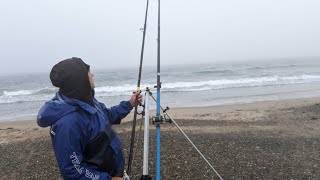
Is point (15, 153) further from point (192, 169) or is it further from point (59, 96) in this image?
point (59, 96)

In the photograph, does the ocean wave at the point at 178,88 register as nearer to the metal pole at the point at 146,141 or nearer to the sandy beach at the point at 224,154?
the sandy beach at the point at 224,154

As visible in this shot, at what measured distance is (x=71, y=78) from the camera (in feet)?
7.50

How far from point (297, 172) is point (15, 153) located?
5834 mm

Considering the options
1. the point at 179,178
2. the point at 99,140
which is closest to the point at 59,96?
the point at 99,140

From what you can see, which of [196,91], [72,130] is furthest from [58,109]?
[196,91]

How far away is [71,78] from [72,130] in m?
0.36

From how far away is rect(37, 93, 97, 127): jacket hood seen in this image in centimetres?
220

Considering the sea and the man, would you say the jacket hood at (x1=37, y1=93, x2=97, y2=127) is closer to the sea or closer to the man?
the man

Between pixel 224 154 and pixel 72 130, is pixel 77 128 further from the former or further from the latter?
pixel 224 154

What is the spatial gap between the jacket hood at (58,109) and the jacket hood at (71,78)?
4 cm

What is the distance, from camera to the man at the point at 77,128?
220cm

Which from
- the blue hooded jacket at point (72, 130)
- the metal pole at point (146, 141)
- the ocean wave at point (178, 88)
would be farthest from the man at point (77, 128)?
the ocean wave at point (178, 88)

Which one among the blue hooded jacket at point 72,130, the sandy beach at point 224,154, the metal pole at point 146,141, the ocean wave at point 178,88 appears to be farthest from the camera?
the ocean wave at point 178,88

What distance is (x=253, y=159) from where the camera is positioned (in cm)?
603
